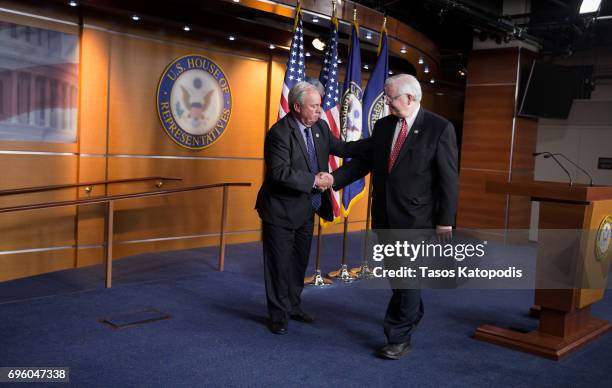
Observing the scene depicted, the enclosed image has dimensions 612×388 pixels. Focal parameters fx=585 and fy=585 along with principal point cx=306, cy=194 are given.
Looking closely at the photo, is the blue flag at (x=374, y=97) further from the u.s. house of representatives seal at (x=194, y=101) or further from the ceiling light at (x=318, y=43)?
the u.s. house of representatives seal at (x=194, y=101)

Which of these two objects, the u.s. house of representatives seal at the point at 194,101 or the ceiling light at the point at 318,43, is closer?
the u.s. house of representatives seal at the point at 194,101

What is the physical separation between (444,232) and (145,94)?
416 centimetres

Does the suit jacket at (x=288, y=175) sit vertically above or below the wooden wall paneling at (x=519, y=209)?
above

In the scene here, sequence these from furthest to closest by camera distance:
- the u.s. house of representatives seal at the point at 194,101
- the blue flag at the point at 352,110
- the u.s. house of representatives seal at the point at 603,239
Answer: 1. the u.s. house of representatives seal at the point at 194,101
2. the blue flag at the point at 352,110
3. the u.s. house of representatives seal at the point at 603,239

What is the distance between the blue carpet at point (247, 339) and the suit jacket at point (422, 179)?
34.3 inches

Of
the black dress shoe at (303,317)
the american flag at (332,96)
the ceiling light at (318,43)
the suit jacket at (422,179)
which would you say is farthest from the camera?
the ceiling light at (318,43)

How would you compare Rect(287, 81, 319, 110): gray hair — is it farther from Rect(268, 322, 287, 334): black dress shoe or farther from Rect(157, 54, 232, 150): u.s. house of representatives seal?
Rect(157, 54, 232, 150): u.s. house of representatives seal

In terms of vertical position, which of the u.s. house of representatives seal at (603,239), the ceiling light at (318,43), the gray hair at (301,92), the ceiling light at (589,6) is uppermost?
the ceiling light at (589,6)

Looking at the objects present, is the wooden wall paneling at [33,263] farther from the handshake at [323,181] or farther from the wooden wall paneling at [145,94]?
the handshake at [323,181]

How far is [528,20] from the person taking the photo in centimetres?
884

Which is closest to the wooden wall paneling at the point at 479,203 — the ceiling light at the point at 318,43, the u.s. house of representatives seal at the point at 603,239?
the ceiling light at the point at 318,43

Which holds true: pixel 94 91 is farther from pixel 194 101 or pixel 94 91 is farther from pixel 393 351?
pixel 393 351

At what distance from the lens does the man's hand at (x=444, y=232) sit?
11.3 ft

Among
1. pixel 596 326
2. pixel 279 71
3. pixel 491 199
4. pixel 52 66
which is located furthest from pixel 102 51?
pixel 491 199
